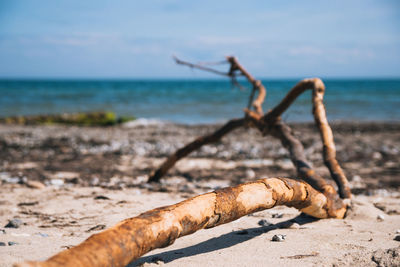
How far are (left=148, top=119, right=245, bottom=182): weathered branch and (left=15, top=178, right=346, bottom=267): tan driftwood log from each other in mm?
2410

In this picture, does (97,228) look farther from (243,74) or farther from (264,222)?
(243,74)

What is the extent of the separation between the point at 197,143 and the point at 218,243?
105 inches

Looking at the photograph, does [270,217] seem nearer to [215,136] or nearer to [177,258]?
[177,258]

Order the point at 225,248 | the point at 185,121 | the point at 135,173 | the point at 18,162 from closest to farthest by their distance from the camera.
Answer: the point at 225,248
the point at 135,173
the point at 18,162
the point at 185,121

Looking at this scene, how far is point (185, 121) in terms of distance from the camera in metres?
17.1

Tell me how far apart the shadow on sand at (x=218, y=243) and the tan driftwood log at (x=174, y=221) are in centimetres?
39

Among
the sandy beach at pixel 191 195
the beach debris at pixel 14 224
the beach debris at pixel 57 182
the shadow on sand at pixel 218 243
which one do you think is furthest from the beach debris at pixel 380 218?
the beach debris at pixel 57 182

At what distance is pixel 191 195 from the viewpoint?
448 centimetres

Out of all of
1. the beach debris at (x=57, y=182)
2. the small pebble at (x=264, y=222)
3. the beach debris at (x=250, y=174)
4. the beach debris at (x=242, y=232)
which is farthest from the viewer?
the beach debris at (x=250, y=174)

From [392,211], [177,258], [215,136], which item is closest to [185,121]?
[215,136]

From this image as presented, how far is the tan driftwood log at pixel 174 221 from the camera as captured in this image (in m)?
1.65

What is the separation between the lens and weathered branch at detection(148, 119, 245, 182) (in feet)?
17.1

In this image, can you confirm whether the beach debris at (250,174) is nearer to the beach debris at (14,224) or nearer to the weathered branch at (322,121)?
the weathered branch at (322,121)

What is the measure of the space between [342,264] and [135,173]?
169 inches
